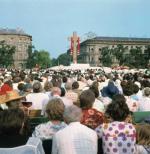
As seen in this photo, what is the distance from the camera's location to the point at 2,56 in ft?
458

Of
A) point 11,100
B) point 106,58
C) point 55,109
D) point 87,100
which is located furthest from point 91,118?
point 106,58

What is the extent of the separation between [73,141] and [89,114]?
5.92 ft

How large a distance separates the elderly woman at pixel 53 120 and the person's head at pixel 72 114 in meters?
0.34

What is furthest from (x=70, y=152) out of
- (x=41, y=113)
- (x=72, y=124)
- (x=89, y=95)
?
(x=41, y=113)

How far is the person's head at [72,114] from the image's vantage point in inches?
277

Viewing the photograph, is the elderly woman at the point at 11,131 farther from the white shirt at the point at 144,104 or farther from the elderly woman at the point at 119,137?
the white shirt at the point at 144,104

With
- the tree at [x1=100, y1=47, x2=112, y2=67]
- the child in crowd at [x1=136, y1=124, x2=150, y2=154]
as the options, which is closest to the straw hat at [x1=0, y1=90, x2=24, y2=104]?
the child in crowd at [x1=136, y1=124, x2=150, y2=154]

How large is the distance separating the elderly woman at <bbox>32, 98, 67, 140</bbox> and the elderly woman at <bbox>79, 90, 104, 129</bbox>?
3.01 ft

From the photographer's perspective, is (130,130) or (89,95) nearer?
(130,130)

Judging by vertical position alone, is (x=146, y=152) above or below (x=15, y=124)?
below

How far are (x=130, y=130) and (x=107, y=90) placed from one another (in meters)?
7.00

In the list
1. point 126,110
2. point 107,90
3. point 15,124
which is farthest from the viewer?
point 107,90

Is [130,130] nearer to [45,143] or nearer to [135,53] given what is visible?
[45,143]

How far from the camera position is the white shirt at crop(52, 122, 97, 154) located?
6.90 metres
